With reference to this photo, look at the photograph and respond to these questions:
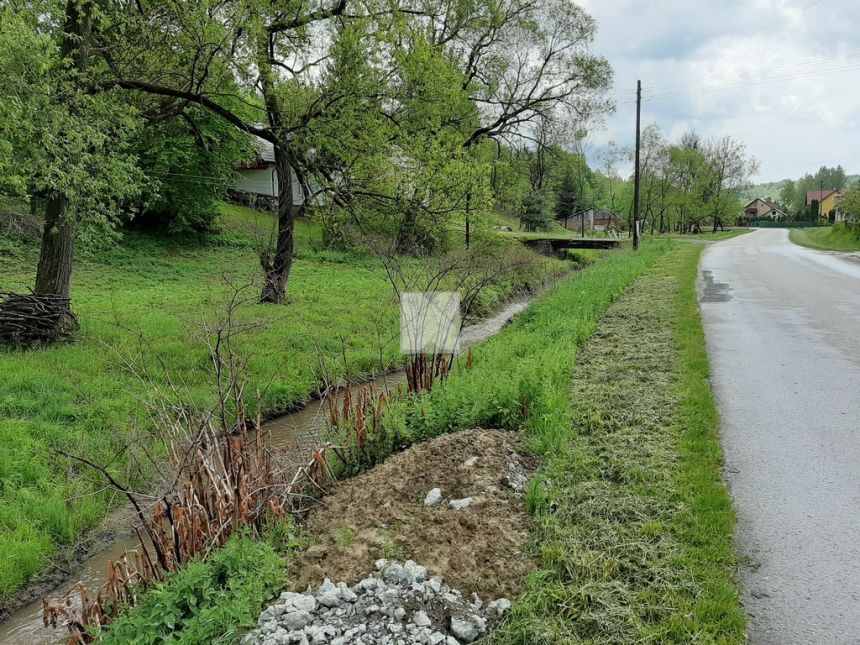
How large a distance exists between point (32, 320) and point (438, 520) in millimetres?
9141

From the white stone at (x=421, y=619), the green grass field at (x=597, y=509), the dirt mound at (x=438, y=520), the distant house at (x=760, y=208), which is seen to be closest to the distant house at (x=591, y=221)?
the distant house at (x=760, y=208)

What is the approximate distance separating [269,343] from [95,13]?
6069 millimetres

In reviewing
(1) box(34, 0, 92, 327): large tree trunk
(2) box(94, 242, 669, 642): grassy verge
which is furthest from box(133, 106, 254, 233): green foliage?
(2) box(94, 242, 669, 642): grassy verge

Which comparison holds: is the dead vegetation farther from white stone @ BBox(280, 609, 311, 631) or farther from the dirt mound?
white stone @ BBox(280, 609, 311, 631)

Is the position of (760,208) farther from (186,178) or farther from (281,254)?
(281,254)

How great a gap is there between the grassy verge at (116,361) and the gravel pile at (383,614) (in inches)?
72.7

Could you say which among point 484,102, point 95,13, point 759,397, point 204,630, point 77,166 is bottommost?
point 204,630

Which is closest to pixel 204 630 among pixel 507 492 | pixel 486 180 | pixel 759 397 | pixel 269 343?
pixel 507 492

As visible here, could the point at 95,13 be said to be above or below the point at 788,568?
above

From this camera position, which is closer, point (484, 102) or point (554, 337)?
point (554, 337)

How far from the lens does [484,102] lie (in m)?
25.4

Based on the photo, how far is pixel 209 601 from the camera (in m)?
3.00

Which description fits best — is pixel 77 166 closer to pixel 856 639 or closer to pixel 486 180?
pixel 486 180

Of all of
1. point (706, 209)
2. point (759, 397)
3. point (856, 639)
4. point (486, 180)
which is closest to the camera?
point (856, 639)
